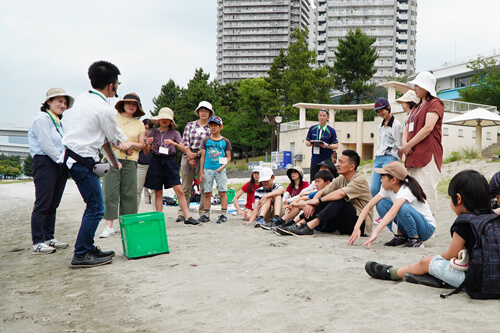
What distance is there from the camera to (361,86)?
38.6 meters

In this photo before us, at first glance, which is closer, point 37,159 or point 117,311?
point 117,311

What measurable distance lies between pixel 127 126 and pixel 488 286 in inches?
175

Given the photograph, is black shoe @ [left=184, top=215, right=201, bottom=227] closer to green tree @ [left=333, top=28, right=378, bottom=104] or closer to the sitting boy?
the sitting boy

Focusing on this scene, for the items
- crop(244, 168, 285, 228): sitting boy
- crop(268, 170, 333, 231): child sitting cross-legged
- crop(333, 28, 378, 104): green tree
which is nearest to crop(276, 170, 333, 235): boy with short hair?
crop(268, 170, 333, 231): child sitting cross-legged

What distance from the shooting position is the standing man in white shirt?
3531mm

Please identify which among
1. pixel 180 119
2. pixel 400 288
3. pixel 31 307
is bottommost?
pixel 31 307

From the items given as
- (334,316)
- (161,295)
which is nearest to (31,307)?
(161,295)

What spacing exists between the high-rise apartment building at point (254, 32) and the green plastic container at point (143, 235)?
8964cm

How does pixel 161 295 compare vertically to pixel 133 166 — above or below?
below

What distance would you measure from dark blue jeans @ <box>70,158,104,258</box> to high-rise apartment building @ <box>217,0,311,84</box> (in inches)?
3538

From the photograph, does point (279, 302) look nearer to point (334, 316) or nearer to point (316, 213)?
point (334, 316)

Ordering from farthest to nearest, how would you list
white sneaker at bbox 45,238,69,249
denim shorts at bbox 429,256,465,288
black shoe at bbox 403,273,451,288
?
1. white sneaker at bbox 45,238,69,249
2. black shoe at bbox 403,273,451,288
3. denim shorts at bbox 429,256,465,288

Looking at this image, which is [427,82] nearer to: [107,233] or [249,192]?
[249,192]

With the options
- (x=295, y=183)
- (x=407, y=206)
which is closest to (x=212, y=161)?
(x=295, y=183)
